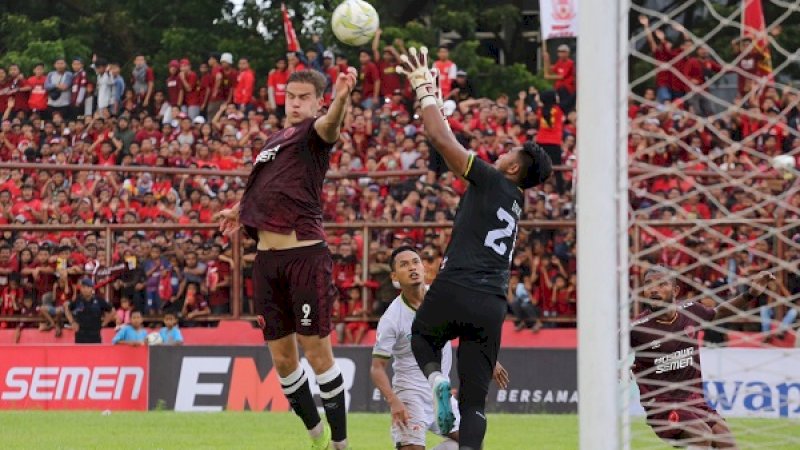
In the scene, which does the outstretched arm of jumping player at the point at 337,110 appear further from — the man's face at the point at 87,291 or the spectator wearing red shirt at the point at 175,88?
the spectator wearing red shirt at the point at 175,88

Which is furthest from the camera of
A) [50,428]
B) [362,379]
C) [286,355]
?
[362,379]

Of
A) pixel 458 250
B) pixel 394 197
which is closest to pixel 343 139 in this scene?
pixel 394 197

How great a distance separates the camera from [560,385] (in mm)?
18062

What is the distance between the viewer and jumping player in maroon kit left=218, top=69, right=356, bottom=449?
8703 mm

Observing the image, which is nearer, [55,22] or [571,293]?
[571,293]

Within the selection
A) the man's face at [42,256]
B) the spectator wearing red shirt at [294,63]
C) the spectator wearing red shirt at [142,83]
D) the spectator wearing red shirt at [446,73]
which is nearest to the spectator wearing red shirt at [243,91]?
the spectator wearing red shirt at [294,63]

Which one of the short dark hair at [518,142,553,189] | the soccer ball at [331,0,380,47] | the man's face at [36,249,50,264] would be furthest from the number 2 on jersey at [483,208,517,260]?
the man's face at [36,249,50,264]

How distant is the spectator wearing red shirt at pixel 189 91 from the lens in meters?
26.1

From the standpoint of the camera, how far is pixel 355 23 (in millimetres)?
11602

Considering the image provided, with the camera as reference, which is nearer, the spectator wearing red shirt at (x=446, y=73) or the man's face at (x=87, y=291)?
the man's face at (x=87, y=291)

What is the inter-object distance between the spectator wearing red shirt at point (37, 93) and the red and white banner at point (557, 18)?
9694 mm

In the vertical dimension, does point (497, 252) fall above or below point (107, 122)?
below

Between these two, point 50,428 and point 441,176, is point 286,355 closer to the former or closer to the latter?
point 50,428

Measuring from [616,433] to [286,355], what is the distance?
3602mm
